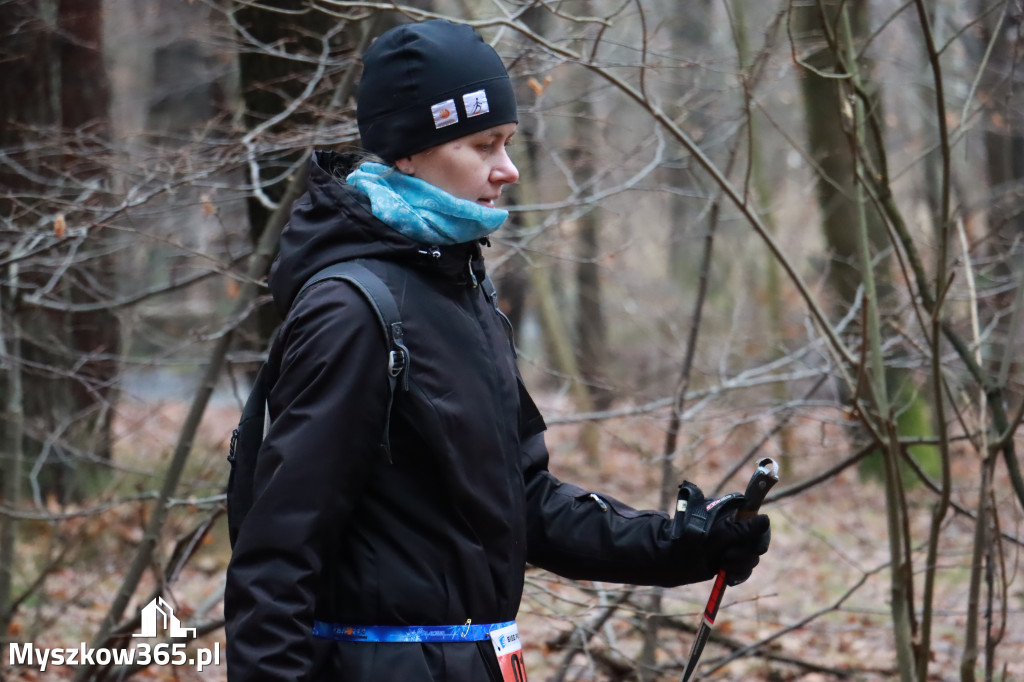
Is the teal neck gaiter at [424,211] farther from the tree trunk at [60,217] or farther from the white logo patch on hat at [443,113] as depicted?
the tree trunk at [60,217]

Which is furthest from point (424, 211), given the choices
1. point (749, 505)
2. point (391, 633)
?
point (749, 505)

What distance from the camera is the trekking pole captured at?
2068mm

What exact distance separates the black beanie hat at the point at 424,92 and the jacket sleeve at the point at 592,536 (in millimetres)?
587

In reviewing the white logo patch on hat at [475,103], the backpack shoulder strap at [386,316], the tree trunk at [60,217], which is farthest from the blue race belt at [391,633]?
the tree trunk at [60,217]

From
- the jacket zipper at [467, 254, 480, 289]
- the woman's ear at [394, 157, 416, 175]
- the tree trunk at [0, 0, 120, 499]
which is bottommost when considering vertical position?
the jacket zipper at [467, 254, 480, 289]

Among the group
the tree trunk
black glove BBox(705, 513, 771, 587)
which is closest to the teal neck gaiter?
black glove BBox(705, 513, 771, 587)

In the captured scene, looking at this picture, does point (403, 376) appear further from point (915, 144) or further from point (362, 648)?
point (915, 144)

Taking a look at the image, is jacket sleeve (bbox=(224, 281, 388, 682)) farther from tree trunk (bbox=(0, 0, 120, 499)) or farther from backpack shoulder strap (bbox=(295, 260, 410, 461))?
tree trunk (bbox=(0, 0, 120, 499))

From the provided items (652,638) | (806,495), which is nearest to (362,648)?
(652,638)

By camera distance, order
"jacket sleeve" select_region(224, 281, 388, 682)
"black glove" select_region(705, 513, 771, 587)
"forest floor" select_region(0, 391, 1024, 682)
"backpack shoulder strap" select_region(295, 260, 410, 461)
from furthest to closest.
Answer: "forest floor" select_region(0, 391, 1024, 682) → "black glove" select_region(705, 513, 771, 587) → "backpack shoulder strap" select_region(295, 260, 410, 461) → "jacket sleeve" select_region(224, 281, 388, 682)

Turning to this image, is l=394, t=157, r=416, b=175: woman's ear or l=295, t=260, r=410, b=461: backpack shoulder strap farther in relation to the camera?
l=394, t=157, r=416, b=175: woman's ear

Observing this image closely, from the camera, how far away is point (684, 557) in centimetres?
217

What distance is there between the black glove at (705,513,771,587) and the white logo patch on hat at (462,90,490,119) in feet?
Answer: 3.14

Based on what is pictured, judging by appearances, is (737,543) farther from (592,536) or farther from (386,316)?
(386,316)
